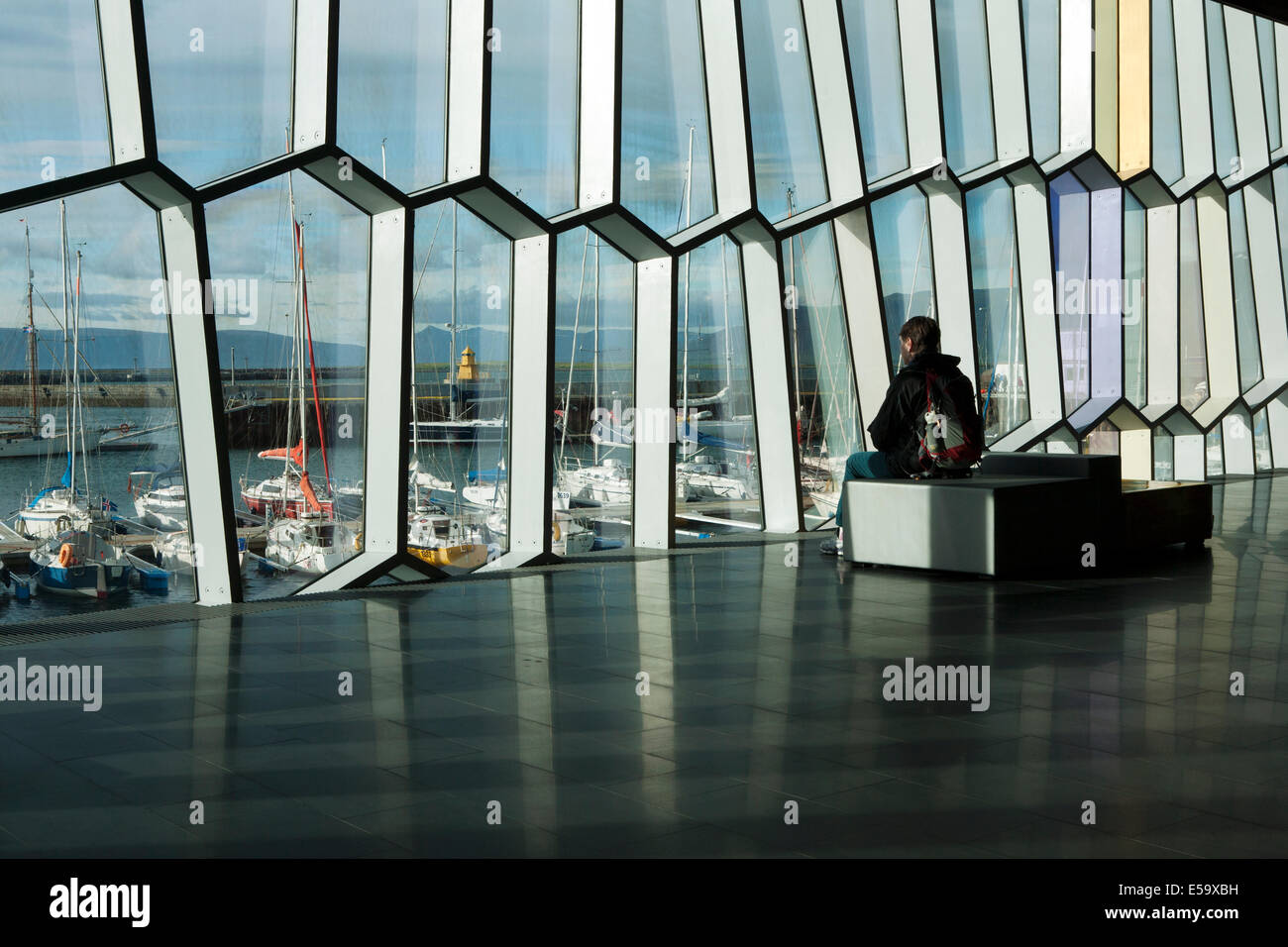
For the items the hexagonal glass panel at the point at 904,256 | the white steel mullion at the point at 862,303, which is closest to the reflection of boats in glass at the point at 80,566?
the white steel mullion at the point at 862,303

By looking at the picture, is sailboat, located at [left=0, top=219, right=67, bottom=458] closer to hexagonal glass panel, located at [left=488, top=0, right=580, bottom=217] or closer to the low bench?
hexagonal glass panel, located at [left=488, top=0, right=580, bottom=217]

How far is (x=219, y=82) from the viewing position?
18.2 ft

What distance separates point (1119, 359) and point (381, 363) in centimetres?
750

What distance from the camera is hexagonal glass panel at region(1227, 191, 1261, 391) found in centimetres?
1317

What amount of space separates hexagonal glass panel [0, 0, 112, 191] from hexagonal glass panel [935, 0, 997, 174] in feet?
20.9

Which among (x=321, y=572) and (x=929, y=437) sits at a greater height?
(x=929, y=437)

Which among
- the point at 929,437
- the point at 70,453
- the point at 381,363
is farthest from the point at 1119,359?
the point at 70,453

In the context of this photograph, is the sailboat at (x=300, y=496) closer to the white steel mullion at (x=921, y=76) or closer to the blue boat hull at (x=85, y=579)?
the blue boat hull at (x=85, y=579)

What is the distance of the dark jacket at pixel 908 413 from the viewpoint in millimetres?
6348

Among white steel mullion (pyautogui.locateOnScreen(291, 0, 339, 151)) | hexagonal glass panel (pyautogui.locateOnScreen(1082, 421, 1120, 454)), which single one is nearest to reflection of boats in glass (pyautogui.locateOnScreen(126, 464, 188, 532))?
white steel mullion (pyautogui.locateOnScreen(291, 0, 339, 151))

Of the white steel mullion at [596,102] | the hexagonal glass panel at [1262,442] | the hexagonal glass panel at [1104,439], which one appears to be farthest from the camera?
the hexagonal glass panel at [1262,442]

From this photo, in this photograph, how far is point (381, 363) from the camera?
6.18 metres

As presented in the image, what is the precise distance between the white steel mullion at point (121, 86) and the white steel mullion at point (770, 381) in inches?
156

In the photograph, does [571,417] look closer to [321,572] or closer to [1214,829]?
[321,572]
